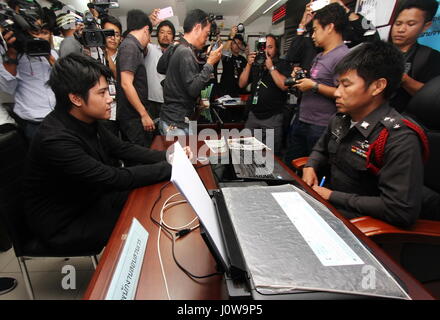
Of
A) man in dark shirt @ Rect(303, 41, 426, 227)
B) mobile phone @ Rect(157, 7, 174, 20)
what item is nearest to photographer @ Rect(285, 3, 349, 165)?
man in dark shirt @ Rect(303, 41, 426, 227)

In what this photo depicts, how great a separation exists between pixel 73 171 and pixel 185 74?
1059 mm

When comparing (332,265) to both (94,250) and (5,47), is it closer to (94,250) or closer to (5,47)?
(94,250)

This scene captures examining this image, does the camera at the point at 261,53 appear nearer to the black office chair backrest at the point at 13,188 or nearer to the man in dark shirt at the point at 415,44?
the man in dark shirt at the point at 415,44

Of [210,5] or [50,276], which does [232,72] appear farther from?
[210,5]

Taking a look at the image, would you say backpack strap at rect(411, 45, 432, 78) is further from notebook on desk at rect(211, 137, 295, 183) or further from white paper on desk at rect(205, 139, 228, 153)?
white paper on desk at rect(205, 139, 228, 153)

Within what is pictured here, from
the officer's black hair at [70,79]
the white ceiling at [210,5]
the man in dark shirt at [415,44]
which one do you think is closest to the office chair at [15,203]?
the officer's black hair at [70,79]

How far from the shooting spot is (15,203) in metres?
1.04

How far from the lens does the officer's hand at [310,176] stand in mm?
1311

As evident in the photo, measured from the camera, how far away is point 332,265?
536 millimetres

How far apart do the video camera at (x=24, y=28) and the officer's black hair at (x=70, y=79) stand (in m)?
0.83

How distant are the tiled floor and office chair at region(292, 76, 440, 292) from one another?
1566mm

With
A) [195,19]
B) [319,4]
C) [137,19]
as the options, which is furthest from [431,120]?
[137,19]

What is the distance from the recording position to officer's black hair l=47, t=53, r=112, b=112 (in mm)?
1021
